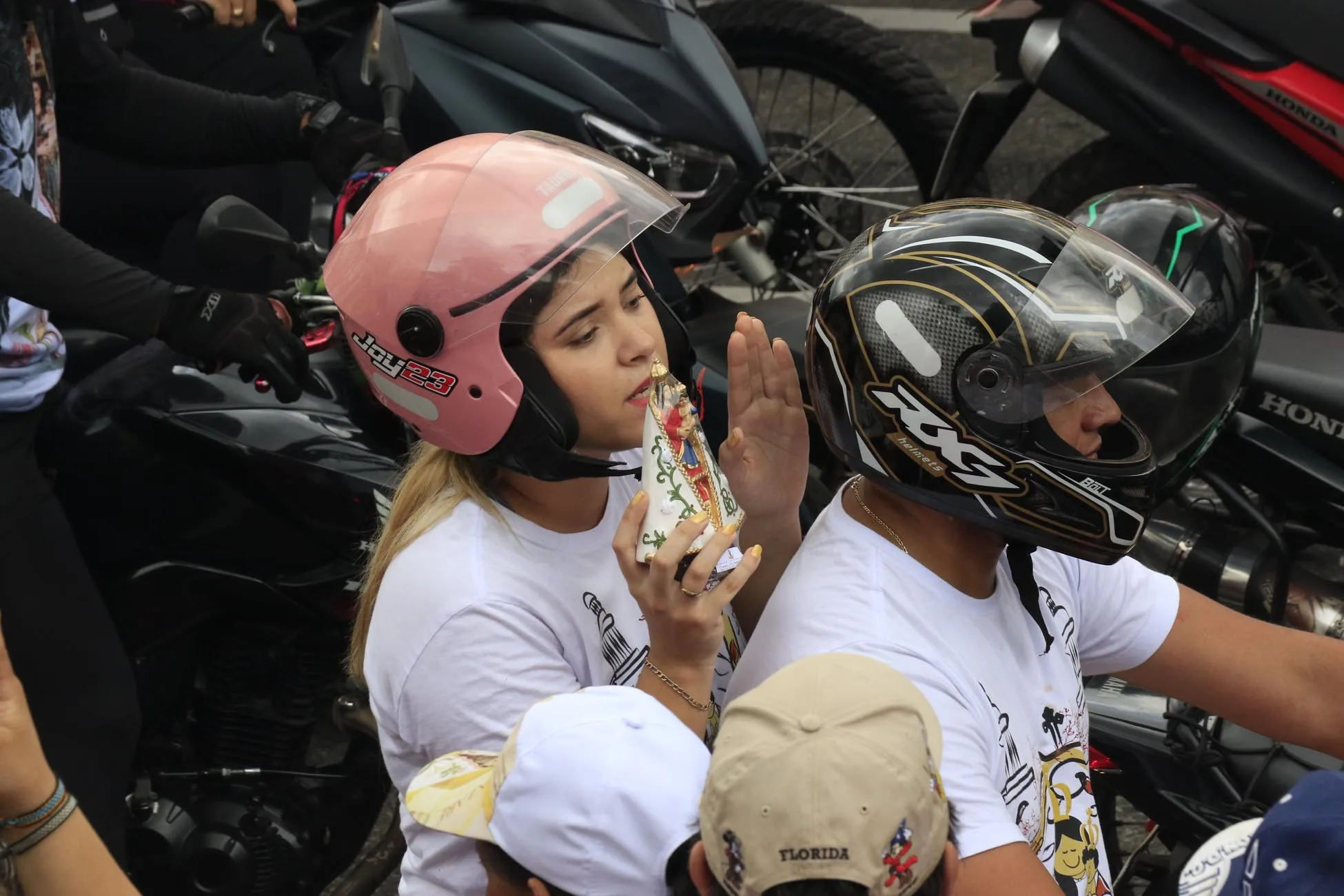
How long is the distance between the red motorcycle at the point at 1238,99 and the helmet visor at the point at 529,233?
201 centimetres

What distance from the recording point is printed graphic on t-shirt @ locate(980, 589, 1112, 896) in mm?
1771

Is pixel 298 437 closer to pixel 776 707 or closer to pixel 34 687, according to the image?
pixel 34 687

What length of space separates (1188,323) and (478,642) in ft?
3.51

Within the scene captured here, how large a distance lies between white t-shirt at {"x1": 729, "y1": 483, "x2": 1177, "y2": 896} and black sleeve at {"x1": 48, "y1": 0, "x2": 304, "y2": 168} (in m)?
1.64

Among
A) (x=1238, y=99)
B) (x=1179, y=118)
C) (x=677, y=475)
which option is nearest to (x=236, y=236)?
(x=677, y=475)

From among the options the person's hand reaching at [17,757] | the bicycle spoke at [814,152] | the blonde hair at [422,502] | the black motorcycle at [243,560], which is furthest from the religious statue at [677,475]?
the bicycle spoke at [814,152]

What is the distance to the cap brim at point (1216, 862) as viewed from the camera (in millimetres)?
1592

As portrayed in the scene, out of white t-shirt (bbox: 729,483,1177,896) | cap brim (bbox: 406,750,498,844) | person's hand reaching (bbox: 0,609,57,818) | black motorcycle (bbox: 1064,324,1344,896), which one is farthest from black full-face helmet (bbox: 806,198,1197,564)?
person's hand reaching (bbox: 0,609,57,818)

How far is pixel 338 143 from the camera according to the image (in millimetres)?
2850

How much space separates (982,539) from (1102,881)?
0.45m

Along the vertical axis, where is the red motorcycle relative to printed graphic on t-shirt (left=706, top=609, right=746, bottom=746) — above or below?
above

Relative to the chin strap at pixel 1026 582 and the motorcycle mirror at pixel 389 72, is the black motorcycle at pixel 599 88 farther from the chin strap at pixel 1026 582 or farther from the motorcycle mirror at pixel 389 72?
the chin strap at pixel 1026 582

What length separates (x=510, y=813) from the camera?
146 cm

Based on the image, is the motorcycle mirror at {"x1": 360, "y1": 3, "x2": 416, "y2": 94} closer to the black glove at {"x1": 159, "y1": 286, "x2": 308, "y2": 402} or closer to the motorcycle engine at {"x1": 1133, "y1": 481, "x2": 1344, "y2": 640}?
the black glove at {"x1": 159, "y1": 286, "x2": 308, "y2": 402}
